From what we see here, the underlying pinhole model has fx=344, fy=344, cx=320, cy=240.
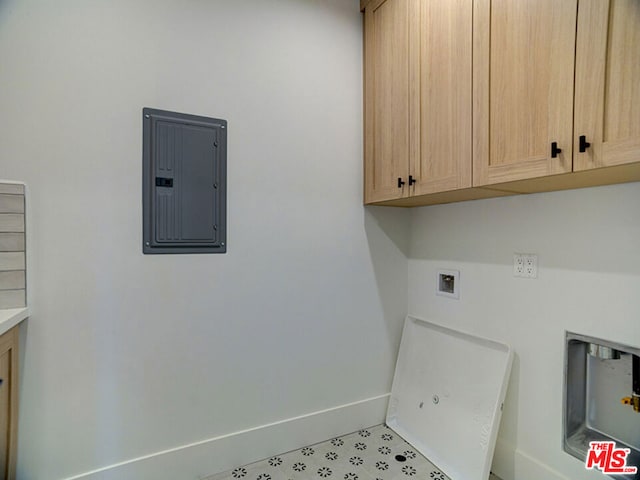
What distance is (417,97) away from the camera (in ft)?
5.73

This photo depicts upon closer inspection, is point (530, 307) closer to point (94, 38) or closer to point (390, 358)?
point (390, 358)

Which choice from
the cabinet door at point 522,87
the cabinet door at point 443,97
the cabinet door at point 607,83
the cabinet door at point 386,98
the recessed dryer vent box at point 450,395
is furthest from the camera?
the cabinet door at point 386,98

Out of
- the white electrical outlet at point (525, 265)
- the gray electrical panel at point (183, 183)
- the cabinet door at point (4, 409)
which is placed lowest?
the cabinet door at point (4, 409)

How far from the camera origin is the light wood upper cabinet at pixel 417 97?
5.03 feet

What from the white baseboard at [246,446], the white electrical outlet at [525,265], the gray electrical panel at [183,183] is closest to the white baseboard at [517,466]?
the white baseboard at [246,446]

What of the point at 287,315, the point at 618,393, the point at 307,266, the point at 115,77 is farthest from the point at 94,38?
the point at 618,393

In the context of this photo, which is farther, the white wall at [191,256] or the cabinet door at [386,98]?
the cabinet door at [386,98]

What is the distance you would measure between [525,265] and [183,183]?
5.45 feet

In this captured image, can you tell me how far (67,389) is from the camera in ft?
4.75

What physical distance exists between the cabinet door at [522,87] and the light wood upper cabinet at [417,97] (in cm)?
7

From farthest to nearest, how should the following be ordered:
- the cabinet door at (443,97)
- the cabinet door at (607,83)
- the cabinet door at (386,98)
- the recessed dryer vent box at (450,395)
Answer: the cabinet door at (386,98)
the recessed dryer vent box at (450,395)
the cabinet door at (443,97)
the cabinet door at (607,83)

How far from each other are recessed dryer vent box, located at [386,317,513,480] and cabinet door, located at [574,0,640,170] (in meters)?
1.02

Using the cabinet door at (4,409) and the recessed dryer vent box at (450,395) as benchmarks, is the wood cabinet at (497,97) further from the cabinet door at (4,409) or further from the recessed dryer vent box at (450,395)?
the cabinet door at (4,409)

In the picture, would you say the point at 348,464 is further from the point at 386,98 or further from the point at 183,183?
the point at 386,98
